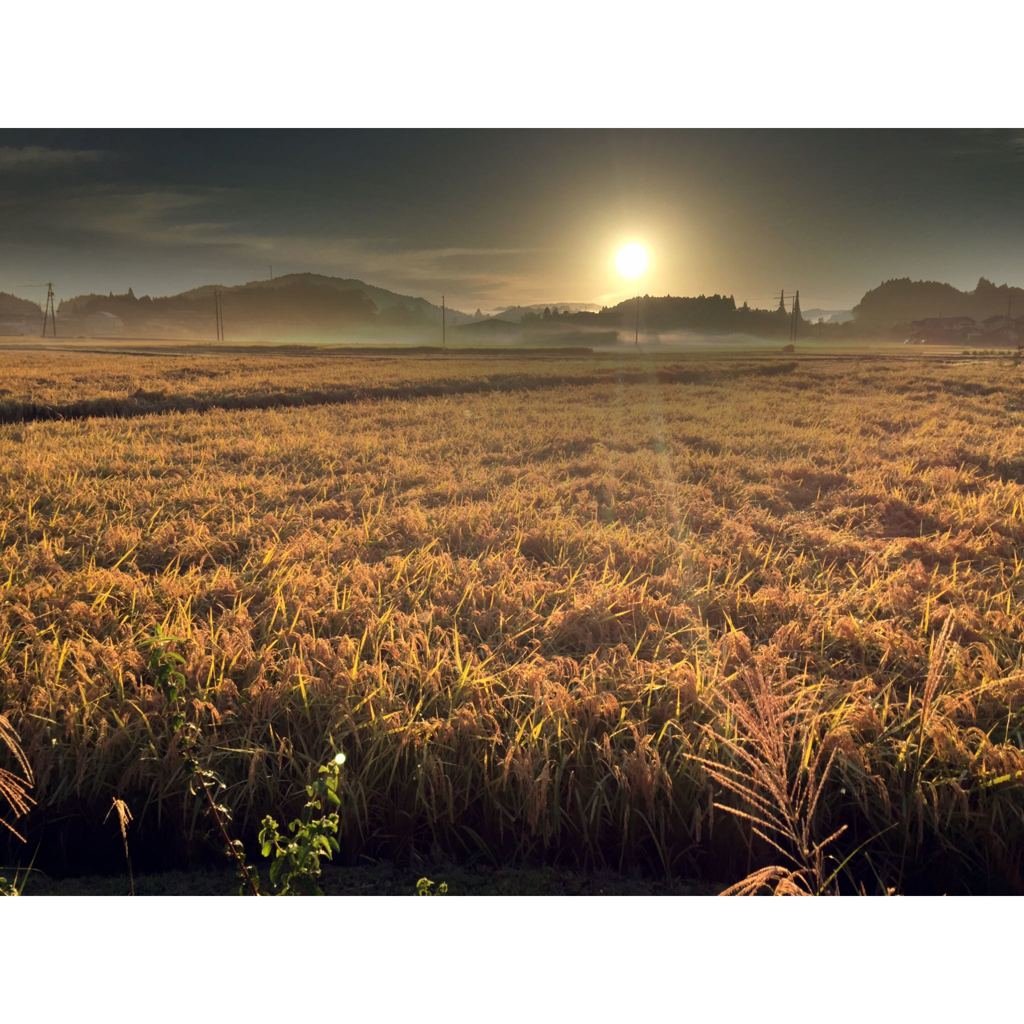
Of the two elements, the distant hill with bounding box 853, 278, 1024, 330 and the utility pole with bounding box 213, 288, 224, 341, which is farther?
the utility pole with bounding box 213, 288, 224, 341

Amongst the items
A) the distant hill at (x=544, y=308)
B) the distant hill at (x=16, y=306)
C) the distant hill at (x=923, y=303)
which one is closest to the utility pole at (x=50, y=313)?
the distant hill at (x=16, y=306)

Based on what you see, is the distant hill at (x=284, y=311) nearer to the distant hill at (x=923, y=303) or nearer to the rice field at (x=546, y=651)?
the rice field at (x=546, y=651)

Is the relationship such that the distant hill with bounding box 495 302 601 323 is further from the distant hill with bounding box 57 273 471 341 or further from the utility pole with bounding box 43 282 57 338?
the utility pole with bounding box 43 282 57 338

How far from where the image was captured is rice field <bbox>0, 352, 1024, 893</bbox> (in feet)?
6.06

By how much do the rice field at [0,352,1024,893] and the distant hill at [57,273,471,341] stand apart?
33.3 inches

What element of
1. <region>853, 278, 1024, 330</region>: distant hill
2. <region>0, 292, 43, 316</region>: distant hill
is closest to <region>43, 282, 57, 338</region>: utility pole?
<region>0, 292, 43, 316</region>: distant hill

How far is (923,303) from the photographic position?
14.0 feet

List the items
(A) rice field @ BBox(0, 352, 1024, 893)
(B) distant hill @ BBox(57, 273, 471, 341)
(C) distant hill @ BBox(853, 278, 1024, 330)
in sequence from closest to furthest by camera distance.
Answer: (A) rice field @ BBox(0, 352, 1024, 893)
(C) distant hill @ BBox(853, 278, 1024, 330)
(B) distant hill @ BBox(57, 273, 471, 341)

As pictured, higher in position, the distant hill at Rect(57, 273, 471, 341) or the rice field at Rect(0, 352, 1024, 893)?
the distant hill at Rect(57, 273, 471, 341)

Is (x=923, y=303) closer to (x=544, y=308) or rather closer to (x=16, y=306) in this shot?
(x=544, y=308)

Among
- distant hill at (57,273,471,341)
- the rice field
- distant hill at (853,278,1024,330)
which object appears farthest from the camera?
distant hill at (57,273,471,341)

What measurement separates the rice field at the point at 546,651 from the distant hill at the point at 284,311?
0.85m

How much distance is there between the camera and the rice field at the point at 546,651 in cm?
185

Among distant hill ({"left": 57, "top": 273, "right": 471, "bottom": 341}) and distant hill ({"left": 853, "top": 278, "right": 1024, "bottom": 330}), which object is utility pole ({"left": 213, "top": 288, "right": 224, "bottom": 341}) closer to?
distant hill ({"left": 57, "top": 273, "right": 471, "bottom": 341})
